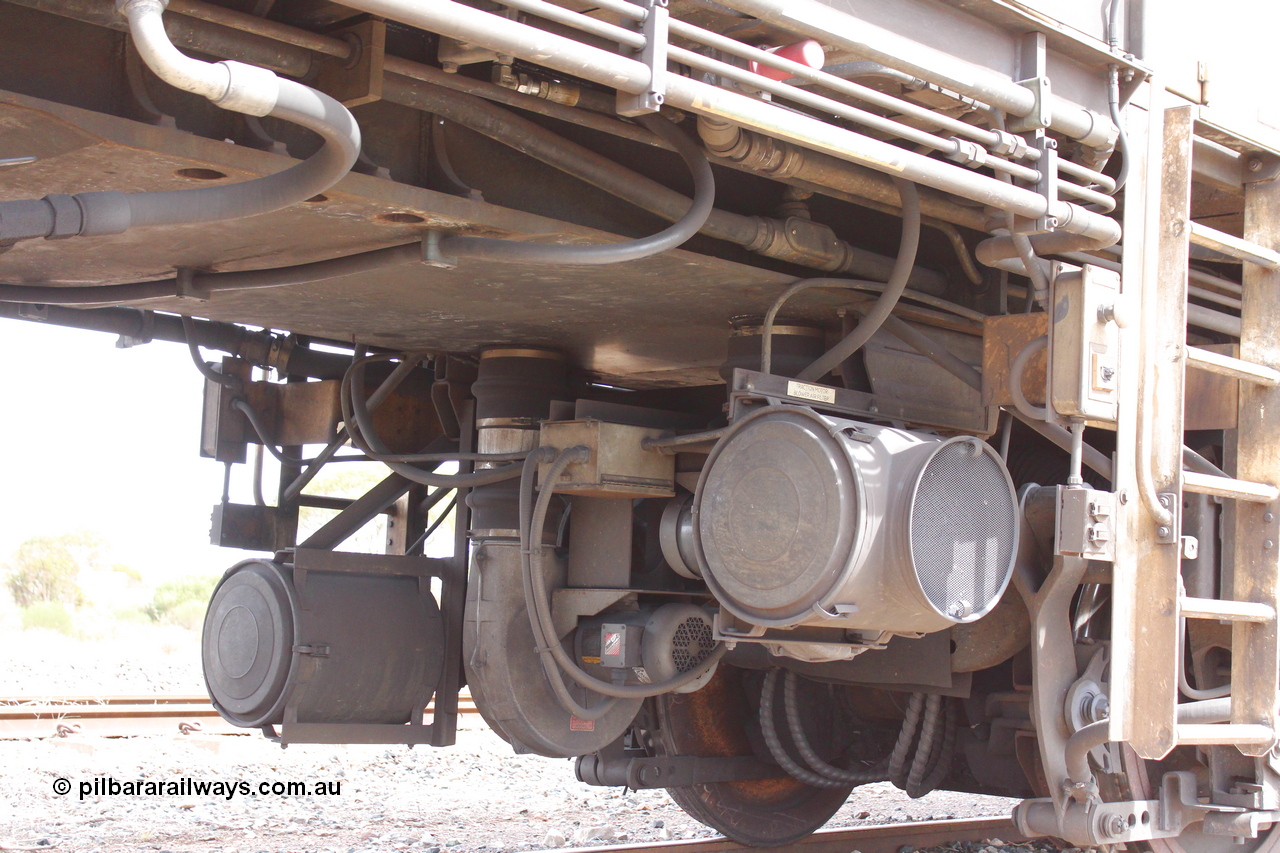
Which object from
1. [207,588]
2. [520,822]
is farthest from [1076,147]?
[207,588]

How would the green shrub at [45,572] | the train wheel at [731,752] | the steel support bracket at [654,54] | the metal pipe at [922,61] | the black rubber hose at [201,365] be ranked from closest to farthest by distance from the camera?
the steel support bracket at [654,54]
the metal pipe at [922,61]
the black rubber hose at [201,365]
the train wheel at [731,752]
the green shrub at [45,572]

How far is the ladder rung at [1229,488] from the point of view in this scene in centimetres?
362

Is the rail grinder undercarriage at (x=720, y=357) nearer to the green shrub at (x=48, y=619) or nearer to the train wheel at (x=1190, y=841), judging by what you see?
the train wheel at (x=1190, y=841)

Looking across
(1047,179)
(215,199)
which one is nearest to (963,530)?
(1047,179)

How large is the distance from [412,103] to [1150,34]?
6.73ft

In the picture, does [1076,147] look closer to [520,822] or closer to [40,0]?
[40,0]

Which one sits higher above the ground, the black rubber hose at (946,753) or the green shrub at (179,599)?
the black rubber hose at (946,753)

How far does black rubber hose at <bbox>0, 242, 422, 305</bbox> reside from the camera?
3.66 m

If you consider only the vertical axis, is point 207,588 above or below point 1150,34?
below

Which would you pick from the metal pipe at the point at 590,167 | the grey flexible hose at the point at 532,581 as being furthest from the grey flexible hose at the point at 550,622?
the metal pipe at the point at 590,167

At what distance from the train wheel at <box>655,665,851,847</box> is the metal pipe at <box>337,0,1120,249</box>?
2826mm

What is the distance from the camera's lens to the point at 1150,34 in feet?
11.7

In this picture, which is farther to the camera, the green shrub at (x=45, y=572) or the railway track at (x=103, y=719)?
the green shrub at (x=45, y=572)

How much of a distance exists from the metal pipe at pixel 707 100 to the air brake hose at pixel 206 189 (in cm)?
23
